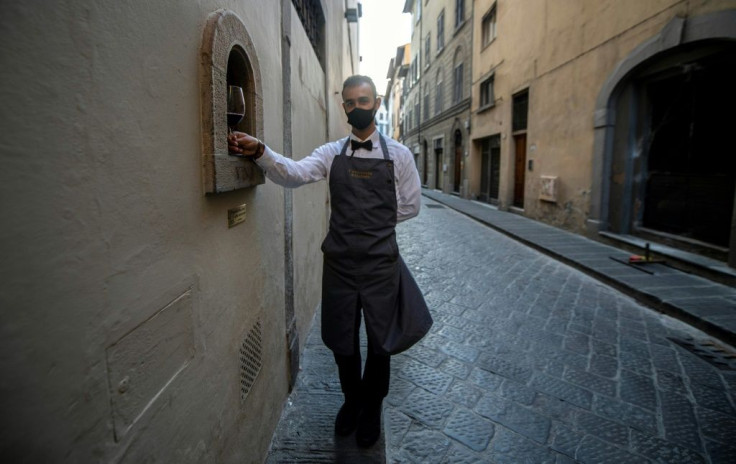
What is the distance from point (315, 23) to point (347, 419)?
4957mm

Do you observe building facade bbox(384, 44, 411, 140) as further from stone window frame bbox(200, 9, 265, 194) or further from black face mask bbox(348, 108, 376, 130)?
stone window frame bbox(200, 9, 265, 194)

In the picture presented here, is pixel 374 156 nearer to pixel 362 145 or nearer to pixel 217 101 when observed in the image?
pixel 362 145

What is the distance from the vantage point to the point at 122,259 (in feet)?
3.24

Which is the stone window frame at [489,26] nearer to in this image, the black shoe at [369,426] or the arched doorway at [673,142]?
the arched doorway at [673,142]

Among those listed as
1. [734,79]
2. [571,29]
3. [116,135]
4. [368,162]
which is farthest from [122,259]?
[571,29]

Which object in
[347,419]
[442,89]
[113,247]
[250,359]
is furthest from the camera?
[442,89]

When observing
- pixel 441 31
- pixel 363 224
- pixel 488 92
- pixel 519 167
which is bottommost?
pixel 363 224

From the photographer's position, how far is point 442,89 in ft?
71.4

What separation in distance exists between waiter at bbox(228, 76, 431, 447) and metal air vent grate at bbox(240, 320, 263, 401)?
0.38 metres

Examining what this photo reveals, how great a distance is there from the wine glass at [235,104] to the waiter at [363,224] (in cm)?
38

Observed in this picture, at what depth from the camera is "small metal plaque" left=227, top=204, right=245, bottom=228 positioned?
5.65 feet

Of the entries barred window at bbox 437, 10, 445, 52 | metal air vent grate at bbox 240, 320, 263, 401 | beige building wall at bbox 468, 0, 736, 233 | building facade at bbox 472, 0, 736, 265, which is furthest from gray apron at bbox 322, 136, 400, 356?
barred window at bbox 437, 10, 445, 52

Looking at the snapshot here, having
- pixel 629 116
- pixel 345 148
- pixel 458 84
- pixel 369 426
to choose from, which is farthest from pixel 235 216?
pixel 458 84

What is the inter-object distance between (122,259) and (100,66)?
1.43ft
